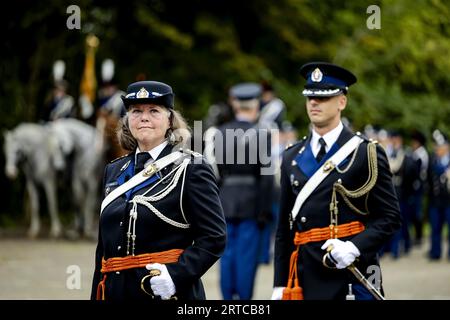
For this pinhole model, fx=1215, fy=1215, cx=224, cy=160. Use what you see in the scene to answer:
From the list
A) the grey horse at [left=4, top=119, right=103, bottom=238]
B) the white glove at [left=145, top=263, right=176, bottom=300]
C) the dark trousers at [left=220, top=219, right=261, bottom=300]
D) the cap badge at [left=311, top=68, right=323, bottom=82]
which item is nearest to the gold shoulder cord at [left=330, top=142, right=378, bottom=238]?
the cap badge at [left=311, top=68, right=323, bottom=82]

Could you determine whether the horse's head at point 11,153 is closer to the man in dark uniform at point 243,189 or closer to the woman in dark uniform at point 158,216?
the man in dark uniform at point 243,189

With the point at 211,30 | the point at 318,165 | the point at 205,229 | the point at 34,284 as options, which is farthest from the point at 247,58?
the point at 205,229

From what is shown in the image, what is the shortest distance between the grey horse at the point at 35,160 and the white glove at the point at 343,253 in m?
12.8

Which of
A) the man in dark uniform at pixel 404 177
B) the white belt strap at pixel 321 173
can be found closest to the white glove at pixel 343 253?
the white belt strap at pixel 321 173

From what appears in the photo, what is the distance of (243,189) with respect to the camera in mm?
12133

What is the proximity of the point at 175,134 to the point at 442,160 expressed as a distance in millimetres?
14608

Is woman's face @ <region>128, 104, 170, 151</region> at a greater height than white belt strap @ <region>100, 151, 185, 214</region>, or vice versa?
woman's face @ <region>128, 104, 170, 151</region>

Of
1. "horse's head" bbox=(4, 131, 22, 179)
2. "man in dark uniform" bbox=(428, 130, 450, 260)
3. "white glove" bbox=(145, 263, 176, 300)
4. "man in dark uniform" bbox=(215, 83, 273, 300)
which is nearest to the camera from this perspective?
"white glove" bbox=(145, 263, 176, 300)

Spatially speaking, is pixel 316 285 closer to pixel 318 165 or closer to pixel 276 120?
pixel 318 165

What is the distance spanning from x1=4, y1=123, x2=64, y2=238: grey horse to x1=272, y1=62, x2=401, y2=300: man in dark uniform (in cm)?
1228

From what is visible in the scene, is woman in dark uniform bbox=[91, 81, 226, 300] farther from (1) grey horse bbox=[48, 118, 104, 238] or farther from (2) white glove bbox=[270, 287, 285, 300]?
(1) grey horse bbox=[48, 118, 104, 238]

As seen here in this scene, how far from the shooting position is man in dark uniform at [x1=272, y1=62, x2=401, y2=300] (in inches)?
286

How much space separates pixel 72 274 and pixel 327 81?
7.21 metres

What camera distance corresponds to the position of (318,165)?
761 cm
